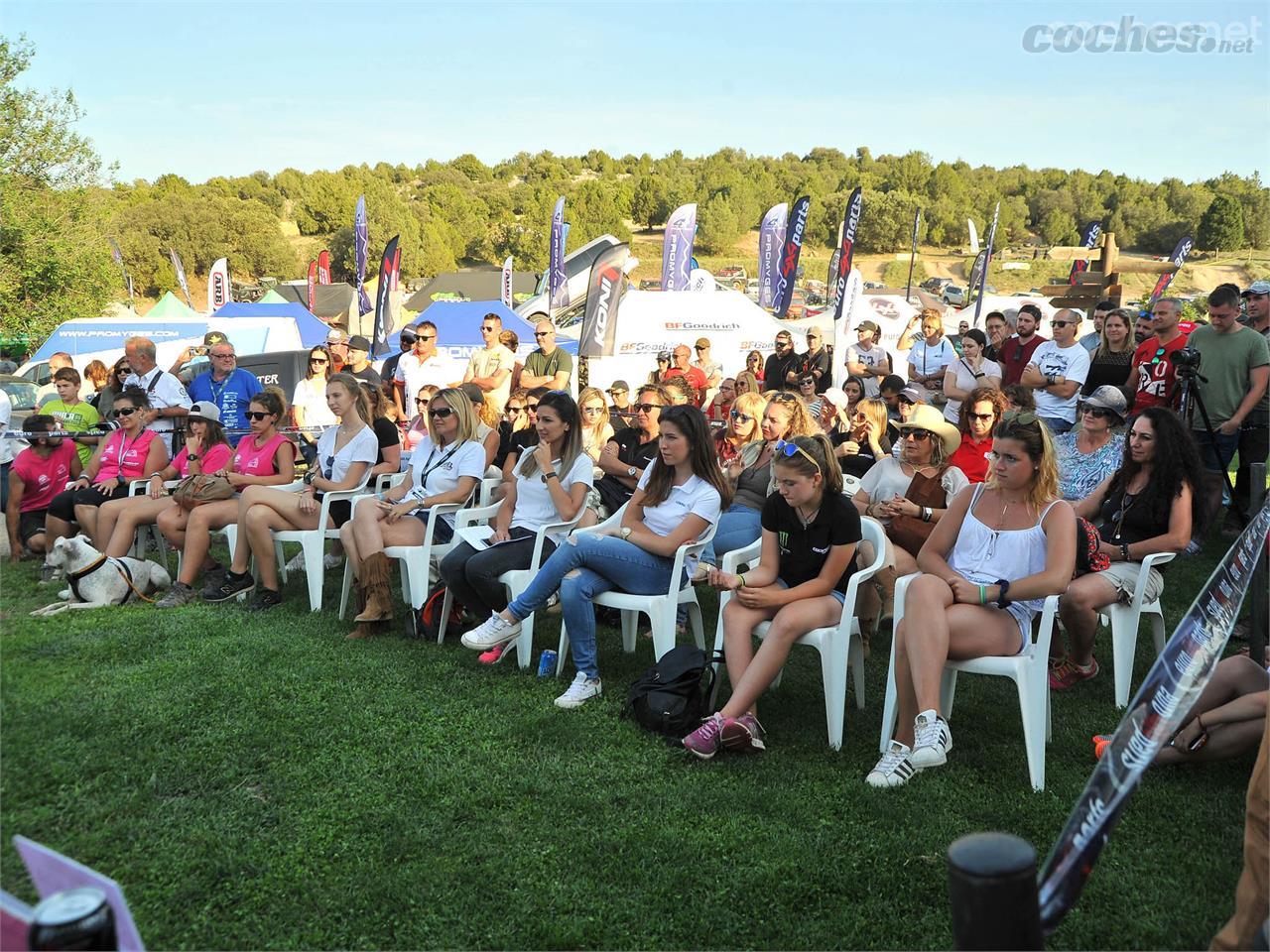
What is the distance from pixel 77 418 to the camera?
7.58 metres

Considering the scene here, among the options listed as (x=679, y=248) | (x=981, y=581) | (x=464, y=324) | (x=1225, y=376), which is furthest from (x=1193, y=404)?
(x=679, y=248)

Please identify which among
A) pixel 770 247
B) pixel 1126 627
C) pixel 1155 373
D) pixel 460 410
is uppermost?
pixel 770 247

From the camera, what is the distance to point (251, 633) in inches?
199

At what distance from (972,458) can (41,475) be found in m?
6.33

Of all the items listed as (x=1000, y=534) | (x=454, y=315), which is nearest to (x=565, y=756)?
(x=1000, y=534)

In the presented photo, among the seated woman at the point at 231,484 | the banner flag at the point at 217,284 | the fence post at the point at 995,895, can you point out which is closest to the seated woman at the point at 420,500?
the seated woman at the point at 231,484

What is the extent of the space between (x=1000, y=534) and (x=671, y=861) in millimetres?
1815

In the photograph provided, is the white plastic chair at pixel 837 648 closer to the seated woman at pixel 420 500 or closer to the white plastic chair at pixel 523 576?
the white plastic chair at pixel 523 576

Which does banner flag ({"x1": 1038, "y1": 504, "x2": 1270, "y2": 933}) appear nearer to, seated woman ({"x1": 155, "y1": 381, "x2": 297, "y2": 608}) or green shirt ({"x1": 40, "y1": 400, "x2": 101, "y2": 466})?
seated woman ({"x1": 155, "y1": 381, "x2": 297, "y2": 608})

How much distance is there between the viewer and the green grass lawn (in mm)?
2508

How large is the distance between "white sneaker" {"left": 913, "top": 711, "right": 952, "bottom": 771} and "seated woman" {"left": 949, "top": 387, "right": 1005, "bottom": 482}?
6.66 ft

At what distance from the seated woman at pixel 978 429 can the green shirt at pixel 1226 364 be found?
2.20m

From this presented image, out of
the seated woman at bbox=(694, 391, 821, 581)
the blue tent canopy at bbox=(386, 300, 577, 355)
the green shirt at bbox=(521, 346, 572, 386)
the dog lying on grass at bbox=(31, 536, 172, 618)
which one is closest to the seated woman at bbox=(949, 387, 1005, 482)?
the seated woman at bbox=(694, 391, 821, 581)

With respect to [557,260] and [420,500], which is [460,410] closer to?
[420,500]
